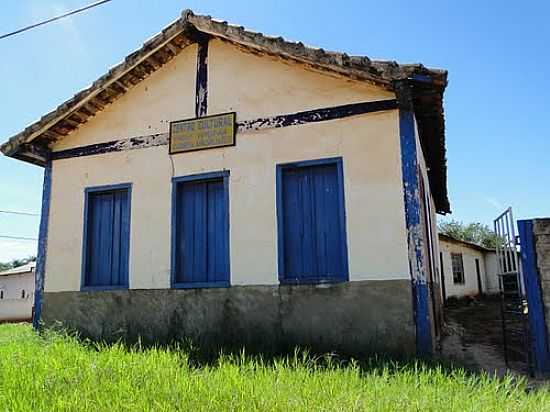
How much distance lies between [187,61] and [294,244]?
4.00 m

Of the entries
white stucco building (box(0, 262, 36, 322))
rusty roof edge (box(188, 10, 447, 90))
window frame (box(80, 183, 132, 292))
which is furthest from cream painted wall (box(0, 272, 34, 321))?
rusty roof edge (box(188, 10, 447, 90))

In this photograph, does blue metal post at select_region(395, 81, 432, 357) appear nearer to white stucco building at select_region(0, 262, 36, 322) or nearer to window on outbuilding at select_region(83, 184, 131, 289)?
window on outbuilding at select_region(83, 184, 131, 289)

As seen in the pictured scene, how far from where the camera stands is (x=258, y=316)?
7121mm

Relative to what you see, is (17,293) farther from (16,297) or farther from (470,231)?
(470,231)

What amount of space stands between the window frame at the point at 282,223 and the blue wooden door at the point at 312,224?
0.05 ft

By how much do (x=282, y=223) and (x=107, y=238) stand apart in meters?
3.49

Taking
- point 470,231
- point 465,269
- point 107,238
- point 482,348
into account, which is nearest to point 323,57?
point 107,238

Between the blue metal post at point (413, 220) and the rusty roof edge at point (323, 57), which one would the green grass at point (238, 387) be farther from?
the rusty roof edge at point (323, 57)

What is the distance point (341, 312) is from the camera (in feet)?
21.8

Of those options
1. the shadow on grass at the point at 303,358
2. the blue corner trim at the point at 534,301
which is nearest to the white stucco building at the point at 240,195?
the shadow on grass at the point at 303,358

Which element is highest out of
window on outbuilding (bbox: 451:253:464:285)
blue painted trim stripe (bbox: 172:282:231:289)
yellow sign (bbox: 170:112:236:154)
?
yellow sign (bbox: 170:112:236:154)

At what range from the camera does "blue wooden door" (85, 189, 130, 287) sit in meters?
8.42

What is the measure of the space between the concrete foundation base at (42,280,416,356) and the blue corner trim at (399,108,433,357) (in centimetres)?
11

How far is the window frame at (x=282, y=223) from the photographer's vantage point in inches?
269
